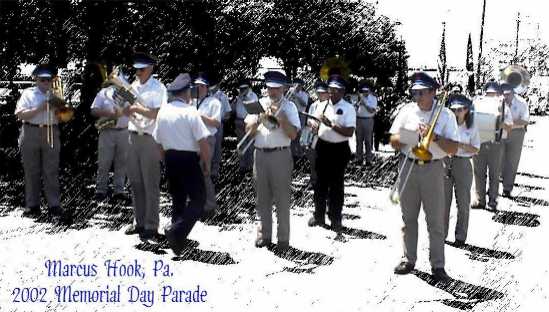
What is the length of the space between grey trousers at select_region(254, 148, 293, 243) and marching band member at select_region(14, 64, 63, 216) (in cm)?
305

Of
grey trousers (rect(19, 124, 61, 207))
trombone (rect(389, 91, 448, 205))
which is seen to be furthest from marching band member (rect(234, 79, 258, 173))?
trombone (rect(389, 91, 448, 205))

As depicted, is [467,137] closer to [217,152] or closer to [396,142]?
[396,142]

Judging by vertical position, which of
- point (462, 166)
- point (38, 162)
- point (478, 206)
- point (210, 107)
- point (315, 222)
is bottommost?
point (478, 206)

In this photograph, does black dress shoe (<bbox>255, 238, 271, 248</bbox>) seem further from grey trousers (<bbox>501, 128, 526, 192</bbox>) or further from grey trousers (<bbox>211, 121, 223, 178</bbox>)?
grey trousers (<bbox>501, 128, 526, 192</bbox>)

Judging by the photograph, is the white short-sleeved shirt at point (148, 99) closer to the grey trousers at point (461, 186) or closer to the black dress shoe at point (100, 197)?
the black dress shoe at point (100, 197)

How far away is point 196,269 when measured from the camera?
7000 millimetres

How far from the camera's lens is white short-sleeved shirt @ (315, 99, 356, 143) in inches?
334

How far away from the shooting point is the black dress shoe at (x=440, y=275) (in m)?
6.73

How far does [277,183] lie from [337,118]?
1263mm

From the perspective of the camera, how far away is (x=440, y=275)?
6.74 meters

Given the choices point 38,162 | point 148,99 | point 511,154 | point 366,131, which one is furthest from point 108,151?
point 366,131

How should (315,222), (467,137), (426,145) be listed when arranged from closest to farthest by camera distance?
(426,145), (467,137), (315,222)

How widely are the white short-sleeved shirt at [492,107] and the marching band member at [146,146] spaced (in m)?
4.24

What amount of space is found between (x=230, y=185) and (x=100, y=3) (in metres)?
5.20
